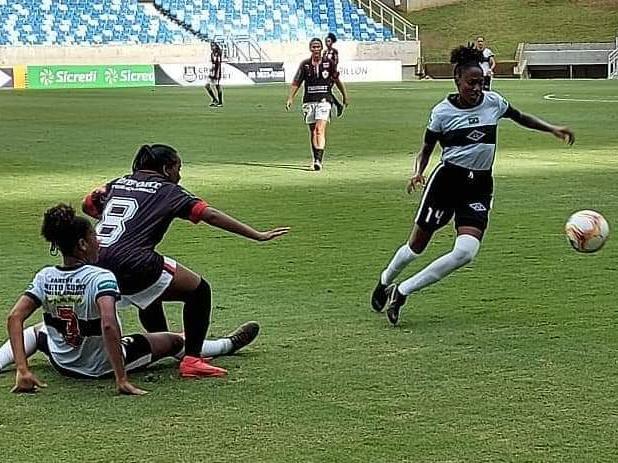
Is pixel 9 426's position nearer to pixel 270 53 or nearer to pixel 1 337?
pixel 1 337

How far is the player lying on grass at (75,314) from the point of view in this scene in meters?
6.48

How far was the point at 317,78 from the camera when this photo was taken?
62.9 ft

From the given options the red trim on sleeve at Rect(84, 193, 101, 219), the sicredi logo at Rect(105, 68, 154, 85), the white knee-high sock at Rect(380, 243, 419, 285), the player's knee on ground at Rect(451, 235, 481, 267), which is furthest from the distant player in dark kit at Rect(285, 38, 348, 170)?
the sicredi logo at Rect(105, 68, 154, 85)

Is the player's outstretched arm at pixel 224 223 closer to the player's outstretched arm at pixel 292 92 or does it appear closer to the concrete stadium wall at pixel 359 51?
the player's outstretched arm at pixel 292 92

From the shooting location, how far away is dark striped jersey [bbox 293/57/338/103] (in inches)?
755

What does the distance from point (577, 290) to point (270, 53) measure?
52.6 m

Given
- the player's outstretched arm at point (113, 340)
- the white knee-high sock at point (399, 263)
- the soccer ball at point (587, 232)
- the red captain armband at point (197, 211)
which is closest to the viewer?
the player's outstretched arm at point (113, 340)

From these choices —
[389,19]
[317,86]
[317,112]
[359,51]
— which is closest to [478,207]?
[317,112]

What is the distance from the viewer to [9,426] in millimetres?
6043

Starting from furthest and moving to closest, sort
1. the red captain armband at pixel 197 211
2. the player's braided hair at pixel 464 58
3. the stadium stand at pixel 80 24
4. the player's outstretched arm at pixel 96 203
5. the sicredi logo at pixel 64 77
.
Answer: the stadium stand at pixel 80 24
the sicredi logo at pixel 64 77
the player's braided hair at pixel 464 58
the player's outstretched arm at pixel 96 203
the red captain armband at pixel 197 211

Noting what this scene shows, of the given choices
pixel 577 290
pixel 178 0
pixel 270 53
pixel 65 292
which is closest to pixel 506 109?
pixel 577 290

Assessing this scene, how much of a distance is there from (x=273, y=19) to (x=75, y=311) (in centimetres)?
5843

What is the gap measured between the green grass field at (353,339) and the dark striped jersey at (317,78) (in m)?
1.14

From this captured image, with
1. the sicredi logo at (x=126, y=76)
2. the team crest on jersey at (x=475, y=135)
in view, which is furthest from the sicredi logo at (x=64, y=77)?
the team crest on jersey at (x=475, y=135)
